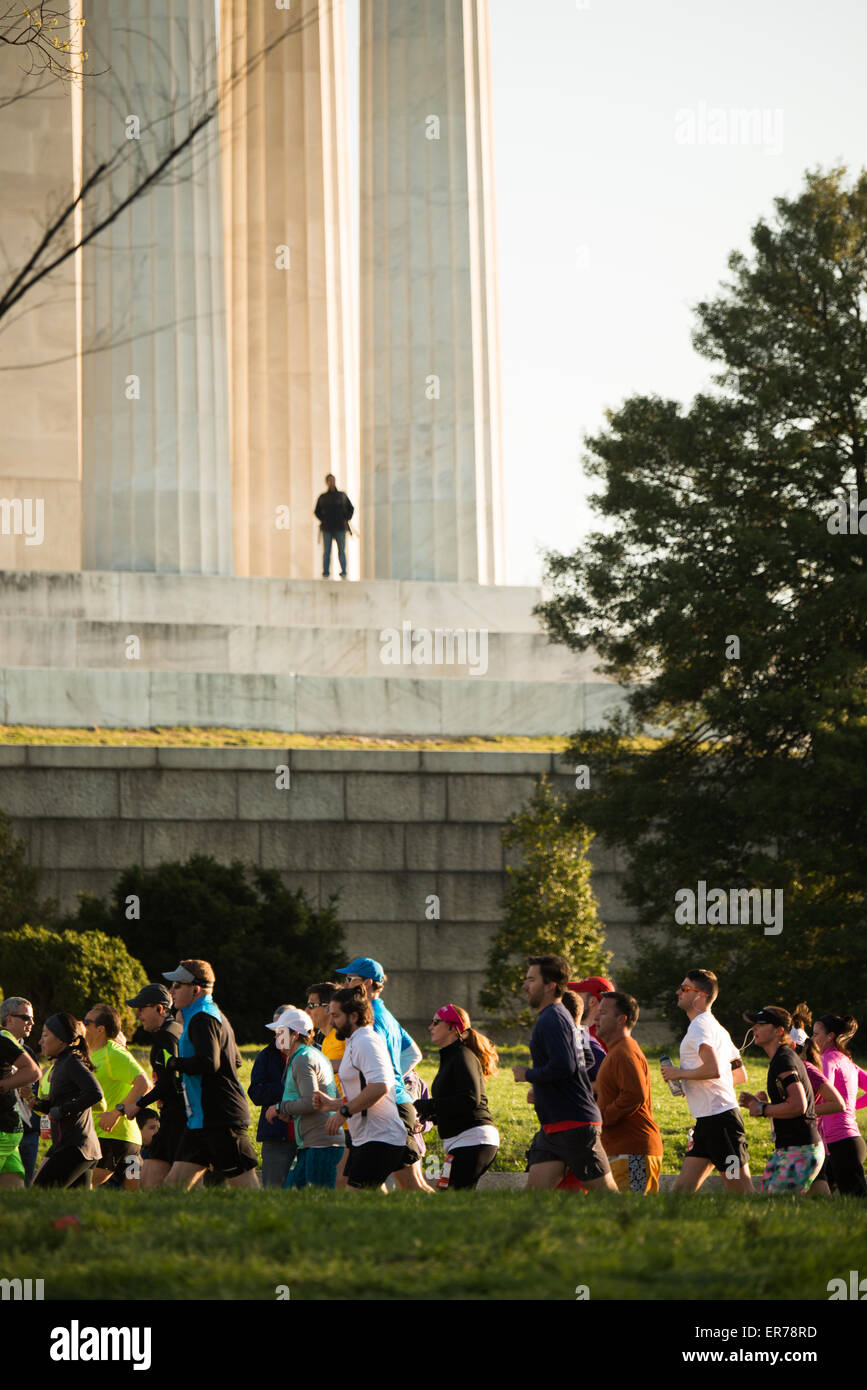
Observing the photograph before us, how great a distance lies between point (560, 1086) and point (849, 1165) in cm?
259

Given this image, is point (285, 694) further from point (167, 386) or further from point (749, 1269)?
point (749, 1269)

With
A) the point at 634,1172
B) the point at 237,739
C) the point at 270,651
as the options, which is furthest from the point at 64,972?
the point at 270,651

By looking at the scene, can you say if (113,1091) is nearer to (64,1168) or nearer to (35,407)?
(64,1168)

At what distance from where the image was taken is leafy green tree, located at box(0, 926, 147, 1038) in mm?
18984

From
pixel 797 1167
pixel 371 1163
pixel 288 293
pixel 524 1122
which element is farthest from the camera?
pixel 288 293

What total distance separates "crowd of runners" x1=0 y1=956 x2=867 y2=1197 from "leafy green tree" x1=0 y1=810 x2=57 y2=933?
9.97 m

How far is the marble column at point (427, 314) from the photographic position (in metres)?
31.5

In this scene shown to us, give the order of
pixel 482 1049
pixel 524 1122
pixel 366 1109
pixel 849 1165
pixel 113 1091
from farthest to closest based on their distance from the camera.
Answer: pixel 524 1122 < pixel 113 1091 < pixel 849 1165 < pixel 482 1049 < pixel 366 1109

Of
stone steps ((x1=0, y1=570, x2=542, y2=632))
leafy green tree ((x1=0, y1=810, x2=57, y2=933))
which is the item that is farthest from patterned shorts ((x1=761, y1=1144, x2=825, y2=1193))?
stone steps ((x1=0, y1=570, x2=542, y2=632))

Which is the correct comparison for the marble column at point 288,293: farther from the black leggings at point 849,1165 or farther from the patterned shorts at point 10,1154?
the black leggings at point 849,1165

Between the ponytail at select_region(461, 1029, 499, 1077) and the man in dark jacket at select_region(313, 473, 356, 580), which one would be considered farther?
the man in dark jacket at select_region(313, 473, 356, 580)

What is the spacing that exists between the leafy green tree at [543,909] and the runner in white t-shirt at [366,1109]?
41.2ft

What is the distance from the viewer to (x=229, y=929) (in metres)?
21.1

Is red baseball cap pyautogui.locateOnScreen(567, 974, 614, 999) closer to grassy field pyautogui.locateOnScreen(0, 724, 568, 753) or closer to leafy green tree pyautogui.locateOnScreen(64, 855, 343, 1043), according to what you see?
leafy green tree pyautogui.locateOnScreen(64, 855, 343, 1043)
